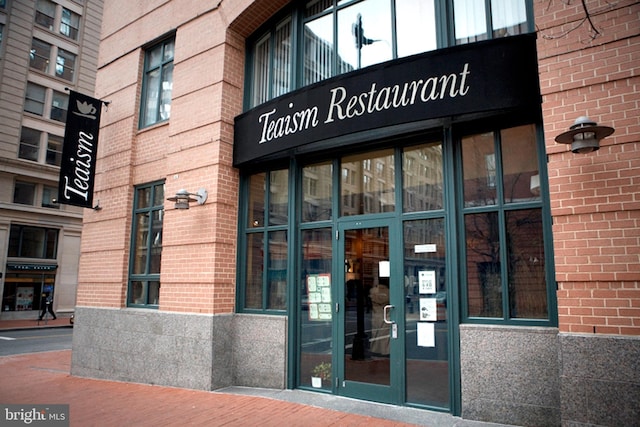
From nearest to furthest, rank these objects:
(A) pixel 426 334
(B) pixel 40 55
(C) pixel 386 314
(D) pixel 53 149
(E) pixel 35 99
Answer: (A) pixel 426 334, (C) pixel 386 314, (E) pixel 35 99, (B) pixel 40 55, (D) pixel 53 149

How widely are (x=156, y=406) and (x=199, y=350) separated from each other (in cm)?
104

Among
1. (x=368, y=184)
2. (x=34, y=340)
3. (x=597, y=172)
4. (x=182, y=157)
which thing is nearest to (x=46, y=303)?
(x=34, y=340)

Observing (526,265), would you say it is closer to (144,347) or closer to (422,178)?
(422,178)

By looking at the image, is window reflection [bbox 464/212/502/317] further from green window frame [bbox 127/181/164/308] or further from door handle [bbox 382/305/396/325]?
green window frame [bbox 127/181/164/308]

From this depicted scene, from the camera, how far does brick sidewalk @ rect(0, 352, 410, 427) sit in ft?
18.2

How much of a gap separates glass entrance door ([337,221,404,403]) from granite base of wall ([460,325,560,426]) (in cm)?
99

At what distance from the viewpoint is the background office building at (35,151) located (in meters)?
24.6

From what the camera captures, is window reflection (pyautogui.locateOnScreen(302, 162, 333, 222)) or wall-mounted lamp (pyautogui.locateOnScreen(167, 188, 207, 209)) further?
wall-mounted lamp (pyautogui.locateOnScreen(167, 188, 207, 209))

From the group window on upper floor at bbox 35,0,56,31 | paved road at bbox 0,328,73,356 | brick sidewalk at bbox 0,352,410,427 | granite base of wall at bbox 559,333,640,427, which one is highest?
window on upper floor at bbox 35,0,56,31

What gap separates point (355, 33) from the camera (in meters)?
7.02

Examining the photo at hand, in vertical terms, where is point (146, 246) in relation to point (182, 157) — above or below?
below

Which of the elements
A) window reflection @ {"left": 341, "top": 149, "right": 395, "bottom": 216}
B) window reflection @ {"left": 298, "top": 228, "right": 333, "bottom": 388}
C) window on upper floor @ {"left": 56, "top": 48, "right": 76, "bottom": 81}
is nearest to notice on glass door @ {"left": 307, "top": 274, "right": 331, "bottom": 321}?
window reflection @ {"left": 298, "top": 228, "right": 333, "bottom": 388}

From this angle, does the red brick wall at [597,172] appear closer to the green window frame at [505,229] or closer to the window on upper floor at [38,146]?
the green window frame at [505,229]

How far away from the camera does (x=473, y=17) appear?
19.5 ft
